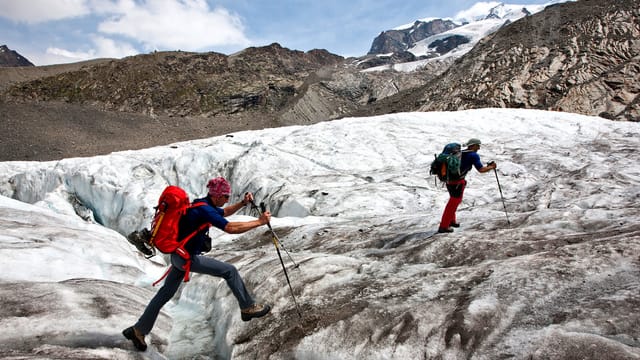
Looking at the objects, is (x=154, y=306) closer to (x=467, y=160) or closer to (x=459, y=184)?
(x=459, y=184)

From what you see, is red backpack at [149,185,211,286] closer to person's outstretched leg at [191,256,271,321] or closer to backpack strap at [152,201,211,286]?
backpack strap at [152,201,211,286]

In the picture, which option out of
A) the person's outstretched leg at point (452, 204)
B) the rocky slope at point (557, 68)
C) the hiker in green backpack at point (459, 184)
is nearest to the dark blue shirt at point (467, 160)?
the hiker in green backpack at point (459, 184)

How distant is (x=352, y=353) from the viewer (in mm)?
5016

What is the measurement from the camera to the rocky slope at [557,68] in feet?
121

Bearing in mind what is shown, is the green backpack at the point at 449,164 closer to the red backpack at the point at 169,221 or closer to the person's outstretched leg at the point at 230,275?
the person's outstretched leg at the point at 230,275

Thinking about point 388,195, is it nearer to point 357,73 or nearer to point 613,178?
point 613,178

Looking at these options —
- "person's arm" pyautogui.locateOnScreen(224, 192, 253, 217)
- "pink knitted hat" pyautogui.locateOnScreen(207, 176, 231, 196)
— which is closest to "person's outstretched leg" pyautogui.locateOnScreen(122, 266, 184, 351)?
"person's arm" pyautogui.locateOnScreen(224, 192, 253, 217)

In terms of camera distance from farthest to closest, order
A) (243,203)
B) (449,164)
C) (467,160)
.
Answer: (467,160)
(449,164)
(243,203)

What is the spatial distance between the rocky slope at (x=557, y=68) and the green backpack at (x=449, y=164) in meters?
33.5

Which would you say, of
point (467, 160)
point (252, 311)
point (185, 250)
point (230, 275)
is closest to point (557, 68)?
point (467, 160)

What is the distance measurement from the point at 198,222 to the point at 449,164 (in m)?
5.53

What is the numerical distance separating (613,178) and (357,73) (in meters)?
81.1

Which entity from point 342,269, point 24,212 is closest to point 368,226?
point 342,269

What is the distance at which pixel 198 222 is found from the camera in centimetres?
512
